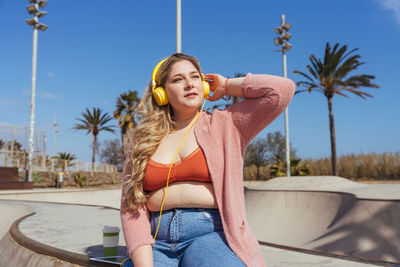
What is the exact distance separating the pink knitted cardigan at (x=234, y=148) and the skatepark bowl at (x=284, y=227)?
1.34 meters

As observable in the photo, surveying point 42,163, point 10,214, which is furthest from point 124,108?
point 10,214

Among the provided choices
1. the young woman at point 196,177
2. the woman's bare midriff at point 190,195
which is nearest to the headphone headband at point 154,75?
the young woman at point 196,177

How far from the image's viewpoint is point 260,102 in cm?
214

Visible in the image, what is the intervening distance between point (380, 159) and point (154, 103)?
95.7 feet

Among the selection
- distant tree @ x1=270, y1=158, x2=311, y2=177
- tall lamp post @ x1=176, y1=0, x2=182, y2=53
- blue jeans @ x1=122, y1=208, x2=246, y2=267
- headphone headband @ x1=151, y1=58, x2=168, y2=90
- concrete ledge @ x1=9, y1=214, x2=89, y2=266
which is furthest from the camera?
distant tree @ x1=270, y1=158, x2=311, y2=177

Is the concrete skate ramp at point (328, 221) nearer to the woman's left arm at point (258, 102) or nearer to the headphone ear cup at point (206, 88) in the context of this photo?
the woman's left arm at point (258, 102)

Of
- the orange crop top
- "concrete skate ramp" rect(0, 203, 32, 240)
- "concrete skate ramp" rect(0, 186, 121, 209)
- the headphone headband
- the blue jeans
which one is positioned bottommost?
"concrete skate ramp" rect(0, 186, 121, 209)

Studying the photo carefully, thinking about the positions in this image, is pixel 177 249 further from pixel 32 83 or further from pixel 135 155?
pixel 32 83

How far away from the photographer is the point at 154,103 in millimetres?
2568

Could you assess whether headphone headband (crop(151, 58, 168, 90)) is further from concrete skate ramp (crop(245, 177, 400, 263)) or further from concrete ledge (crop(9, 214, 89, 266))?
concrete skate ramp (crop(245, 177, 400, 263))

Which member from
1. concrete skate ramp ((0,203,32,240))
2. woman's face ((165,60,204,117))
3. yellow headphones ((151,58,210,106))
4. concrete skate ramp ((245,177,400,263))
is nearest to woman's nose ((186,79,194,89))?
woman's face ((165,60,204,117))

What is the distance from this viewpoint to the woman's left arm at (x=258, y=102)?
6.99 feet

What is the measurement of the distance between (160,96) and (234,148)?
71 centimetres

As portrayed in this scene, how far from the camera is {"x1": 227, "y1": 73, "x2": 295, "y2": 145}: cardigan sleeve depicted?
6.99 ft
